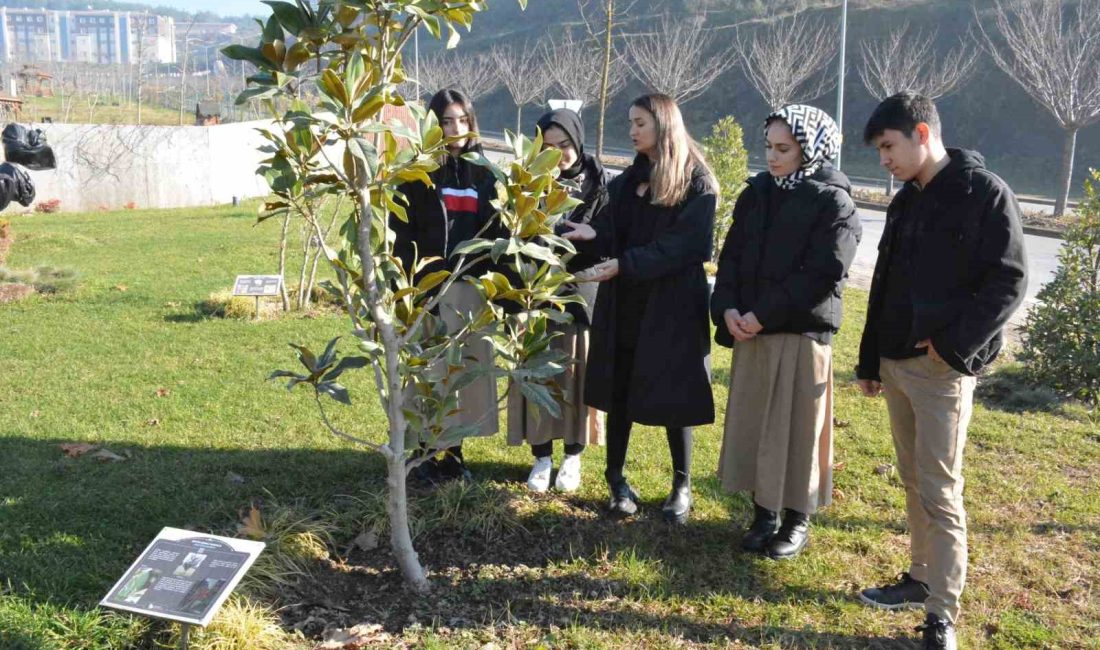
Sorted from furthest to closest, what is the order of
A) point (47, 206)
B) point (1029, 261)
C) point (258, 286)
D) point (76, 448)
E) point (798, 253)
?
point (47, 206), point (1029, 261), point (258, 286), point (76, 448), point (798, 253)

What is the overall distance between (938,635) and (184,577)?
2.49m

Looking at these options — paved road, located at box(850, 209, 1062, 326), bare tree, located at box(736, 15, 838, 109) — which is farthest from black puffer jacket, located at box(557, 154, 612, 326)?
bare tree, located at box(736, 15, 838, 109)

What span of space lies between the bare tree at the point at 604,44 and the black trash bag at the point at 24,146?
847 centimetres

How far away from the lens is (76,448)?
4.70m

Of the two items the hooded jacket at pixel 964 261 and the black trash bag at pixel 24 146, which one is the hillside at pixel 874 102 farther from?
the hooded jacket at pixel 964 261

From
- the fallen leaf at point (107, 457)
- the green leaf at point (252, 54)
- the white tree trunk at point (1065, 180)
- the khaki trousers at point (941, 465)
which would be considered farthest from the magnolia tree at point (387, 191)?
the white tree trunk at point (1065, 180)

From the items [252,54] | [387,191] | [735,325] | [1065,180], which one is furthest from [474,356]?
[1065,180]

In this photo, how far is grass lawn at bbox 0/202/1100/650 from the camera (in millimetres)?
3123

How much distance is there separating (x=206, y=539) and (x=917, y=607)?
2589 millimetres

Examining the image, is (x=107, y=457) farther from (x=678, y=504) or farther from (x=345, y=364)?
(x=678, y=504)

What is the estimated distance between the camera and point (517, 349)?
3.23 m

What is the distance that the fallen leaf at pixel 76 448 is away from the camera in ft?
15.2

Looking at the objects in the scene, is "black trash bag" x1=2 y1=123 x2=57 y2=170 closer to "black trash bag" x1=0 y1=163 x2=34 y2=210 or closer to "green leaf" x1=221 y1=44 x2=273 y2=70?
"black trash bag" x1=0 y1=163 x2=34 y2=210

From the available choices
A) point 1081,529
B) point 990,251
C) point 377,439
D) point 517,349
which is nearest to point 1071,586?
point 1081,529
